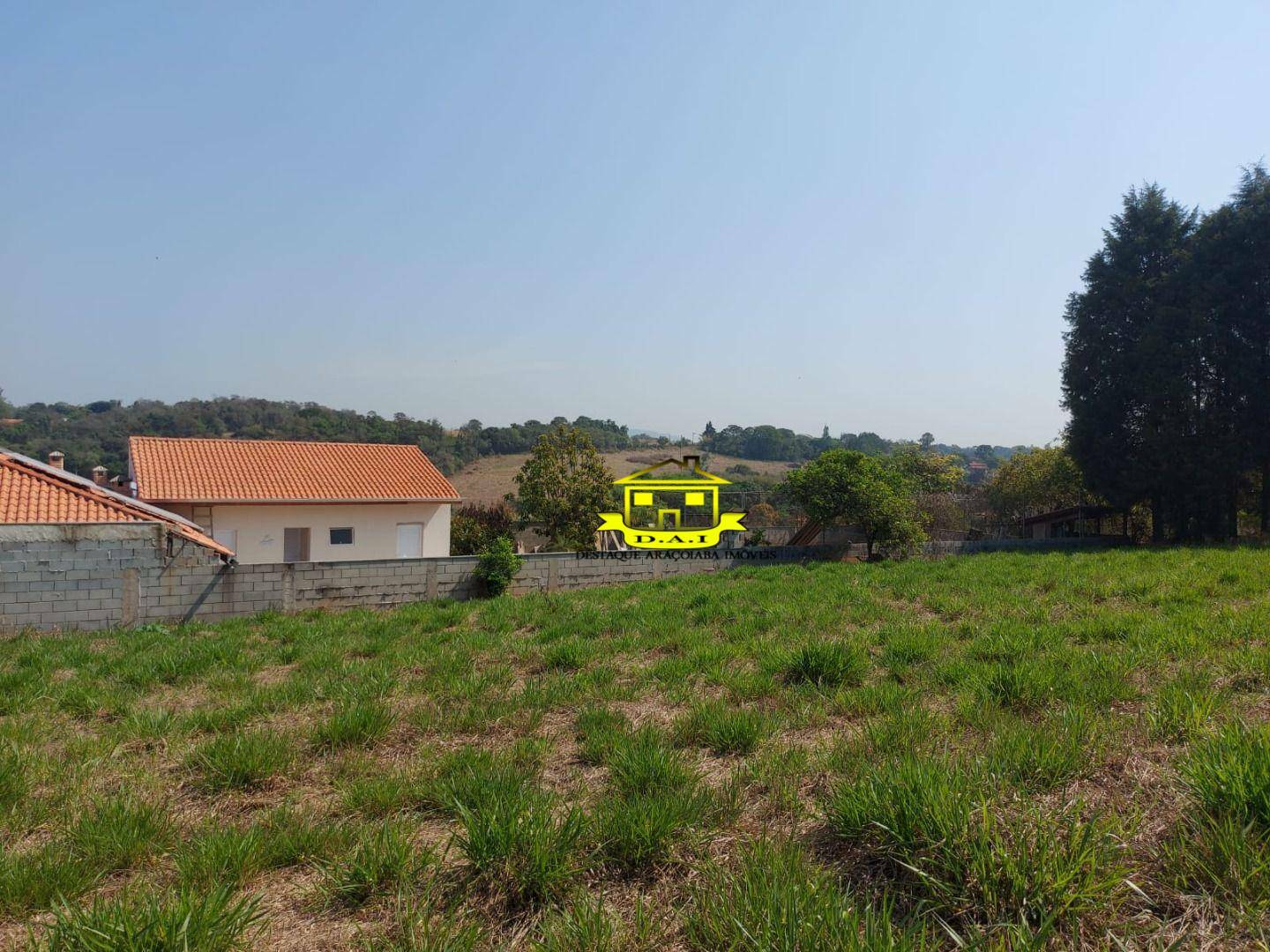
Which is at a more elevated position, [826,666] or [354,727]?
[826,666]

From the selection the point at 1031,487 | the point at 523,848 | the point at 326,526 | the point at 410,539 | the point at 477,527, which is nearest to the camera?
the point at 523,848

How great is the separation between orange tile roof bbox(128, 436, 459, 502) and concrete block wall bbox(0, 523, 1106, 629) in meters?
8.79

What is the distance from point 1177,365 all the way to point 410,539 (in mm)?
26245

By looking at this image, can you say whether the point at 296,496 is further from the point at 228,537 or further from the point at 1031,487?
the point at 1031,487

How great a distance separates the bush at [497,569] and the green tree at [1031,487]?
1131 inches

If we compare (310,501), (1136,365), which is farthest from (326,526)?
(1136,365)

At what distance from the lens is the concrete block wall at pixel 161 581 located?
10.4 metres

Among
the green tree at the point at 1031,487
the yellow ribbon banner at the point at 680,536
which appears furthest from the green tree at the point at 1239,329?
the yellow ribbon banner at the point at 680,536

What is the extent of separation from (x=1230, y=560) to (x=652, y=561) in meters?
11.1

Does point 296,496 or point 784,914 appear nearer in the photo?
point 784,914

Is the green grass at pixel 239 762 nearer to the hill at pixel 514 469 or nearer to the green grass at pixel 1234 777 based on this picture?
the green grass at pixel 1234 777

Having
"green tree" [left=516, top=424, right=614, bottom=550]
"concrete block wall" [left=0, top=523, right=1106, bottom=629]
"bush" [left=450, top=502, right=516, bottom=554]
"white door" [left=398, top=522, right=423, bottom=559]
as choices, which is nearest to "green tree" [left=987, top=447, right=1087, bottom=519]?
"green tree" [left=516, top=424, right=614, bottom=550]

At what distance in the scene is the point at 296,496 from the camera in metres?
20.5

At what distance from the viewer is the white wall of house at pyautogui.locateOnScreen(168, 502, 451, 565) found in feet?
65.2
